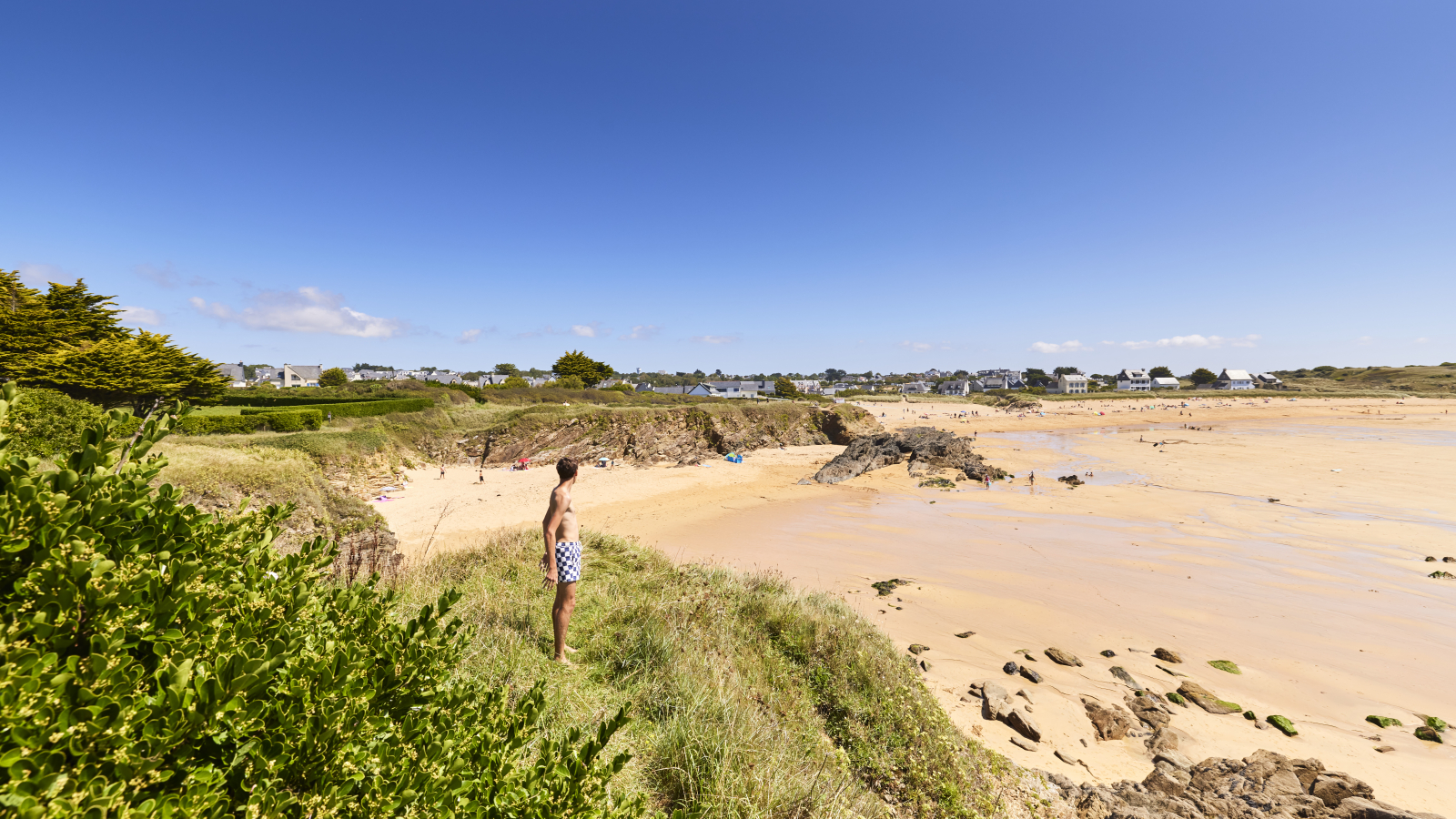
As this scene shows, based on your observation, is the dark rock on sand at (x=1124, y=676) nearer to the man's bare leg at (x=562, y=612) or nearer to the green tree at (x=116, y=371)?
the man's bare leg at (x=562, y=612)

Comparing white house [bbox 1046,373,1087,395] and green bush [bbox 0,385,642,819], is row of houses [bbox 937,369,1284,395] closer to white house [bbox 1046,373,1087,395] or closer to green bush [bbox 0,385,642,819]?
white house [bbox 1046,373,1087,395]

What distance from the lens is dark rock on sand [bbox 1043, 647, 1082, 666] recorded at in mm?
8484

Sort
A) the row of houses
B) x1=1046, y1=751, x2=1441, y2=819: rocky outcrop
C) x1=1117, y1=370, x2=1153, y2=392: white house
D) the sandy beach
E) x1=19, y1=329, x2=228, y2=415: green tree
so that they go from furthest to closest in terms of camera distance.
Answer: x1=1117, y1=370, x2=1153, y2=392: white house, the row of houses, x1=19, y1=329, x2=228, y2=415: green tree, the sandy beach, x1=1046, y1=751, x2=1441, y2=819: rocky outcrop

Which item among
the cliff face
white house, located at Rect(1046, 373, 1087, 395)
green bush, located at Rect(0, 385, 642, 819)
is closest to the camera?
green bush, located at Rect(0, 385, 642, 819)

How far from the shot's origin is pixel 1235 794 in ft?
17.5

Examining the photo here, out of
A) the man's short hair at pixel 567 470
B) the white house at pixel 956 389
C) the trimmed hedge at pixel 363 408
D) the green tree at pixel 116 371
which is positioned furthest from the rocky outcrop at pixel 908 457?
the white house at pixel 956 389

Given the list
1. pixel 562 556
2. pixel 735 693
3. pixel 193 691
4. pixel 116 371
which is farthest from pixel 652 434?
pixel 193 691

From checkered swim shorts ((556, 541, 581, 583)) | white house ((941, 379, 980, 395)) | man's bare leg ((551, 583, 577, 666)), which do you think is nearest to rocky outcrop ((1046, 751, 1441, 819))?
man's bare leg ((551, 583, 577, 666))

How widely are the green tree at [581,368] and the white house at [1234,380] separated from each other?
12968cm

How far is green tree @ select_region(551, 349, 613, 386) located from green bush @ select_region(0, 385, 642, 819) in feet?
193

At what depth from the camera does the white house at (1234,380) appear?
112438 mm

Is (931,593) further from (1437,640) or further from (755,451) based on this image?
(755,451)

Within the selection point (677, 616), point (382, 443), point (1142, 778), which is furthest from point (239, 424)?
point (1142, 778)

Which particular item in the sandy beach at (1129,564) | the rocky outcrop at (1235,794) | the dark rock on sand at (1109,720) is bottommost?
the sandy beach at (1129,564)
